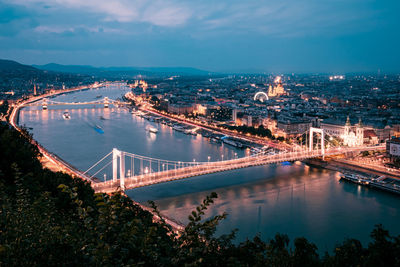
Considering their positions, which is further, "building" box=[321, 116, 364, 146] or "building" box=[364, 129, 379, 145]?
"building" box=[364, 129, 379, 145]

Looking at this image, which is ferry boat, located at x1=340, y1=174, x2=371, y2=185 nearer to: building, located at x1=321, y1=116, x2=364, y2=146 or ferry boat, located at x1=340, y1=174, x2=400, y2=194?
ferry boat, located at x1=340, y1=174, x2=400, y2=194

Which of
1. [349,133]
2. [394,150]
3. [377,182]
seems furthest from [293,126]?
[377,182]

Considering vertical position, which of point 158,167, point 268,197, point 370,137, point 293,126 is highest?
point 293,126

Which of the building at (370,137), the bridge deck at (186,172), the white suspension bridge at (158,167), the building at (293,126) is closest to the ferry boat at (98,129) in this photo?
the white suspension bridge at (158,167)

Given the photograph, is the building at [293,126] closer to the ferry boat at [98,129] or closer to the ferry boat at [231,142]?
the ferry boat at [231,142]

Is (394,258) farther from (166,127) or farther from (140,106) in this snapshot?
(140,106)

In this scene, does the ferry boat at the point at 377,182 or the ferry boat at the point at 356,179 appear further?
the ferry boat at the point at 356,179

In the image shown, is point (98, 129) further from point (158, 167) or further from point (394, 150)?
point (394, 150)

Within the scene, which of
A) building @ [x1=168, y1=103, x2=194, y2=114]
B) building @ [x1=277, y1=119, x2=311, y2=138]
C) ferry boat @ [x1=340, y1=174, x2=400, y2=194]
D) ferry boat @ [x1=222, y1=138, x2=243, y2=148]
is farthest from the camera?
building @ [x1=168, y1=103, x2=194, y2=114]

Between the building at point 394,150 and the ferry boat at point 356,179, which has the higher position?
the building at point 394,150

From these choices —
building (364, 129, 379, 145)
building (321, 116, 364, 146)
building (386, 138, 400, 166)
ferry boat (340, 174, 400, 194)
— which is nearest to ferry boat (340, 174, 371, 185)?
ferry boat (340, 174, 400, 194)

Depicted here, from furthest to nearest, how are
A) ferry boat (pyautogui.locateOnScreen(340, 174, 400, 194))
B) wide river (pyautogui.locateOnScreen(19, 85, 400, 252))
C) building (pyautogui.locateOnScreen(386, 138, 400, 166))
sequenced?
building (pyautogui.locateOnScreen(386, 138, 400, 166)) < ferry boat (pyautogui.locateOnScreen(340, 174, 400, 194)) < wide river (pyautogui.locateOnScreen(19, 85, 400, 252))
